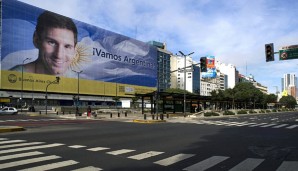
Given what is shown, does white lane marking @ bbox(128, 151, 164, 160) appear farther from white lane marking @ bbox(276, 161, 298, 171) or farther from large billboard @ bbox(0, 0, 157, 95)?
large billboard @ bbox(0, 0, 157, 95)

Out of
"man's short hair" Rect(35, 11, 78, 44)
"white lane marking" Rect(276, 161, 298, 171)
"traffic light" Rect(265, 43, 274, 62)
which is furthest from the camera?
"man's short hair" Rect(35, 11, 78, 44)

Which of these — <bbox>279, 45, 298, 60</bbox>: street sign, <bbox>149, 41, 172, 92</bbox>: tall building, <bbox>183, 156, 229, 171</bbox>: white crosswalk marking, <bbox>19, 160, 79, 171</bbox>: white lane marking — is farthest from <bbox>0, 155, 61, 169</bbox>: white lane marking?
<bbox>149, 41, 172, 92</bbox>: tall building

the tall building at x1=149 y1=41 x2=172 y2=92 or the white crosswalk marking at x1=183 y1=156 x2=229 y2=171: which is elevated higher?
the tall building at x1=149 y1=41 x2=172 y2=92

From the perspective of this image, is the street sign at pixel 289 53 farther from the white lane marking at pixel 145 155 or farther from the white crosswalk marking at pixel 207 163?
the white lane marking at pixel 145 155

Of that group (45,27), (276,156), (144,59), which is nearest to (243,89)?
(144,59)

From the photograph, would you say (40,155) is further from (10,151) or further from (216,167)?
(216,167)

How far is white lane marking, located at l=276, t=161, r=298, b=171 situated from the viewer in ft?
30.7

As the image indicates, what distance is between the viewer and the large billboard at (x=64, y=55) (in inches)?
4011

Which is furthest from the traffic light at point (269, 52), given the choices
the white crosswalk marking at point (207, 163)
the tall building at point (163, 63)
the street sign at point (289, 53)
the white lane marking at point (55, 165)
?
the tall building at point (163, 63)

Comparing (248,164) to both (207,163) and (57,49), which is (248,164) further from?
(57,49)

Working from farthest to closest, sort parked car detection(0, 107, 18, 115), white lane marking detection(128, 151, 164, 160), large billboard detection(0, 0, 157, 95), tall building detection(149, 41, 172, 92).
Result: tall building detection(149, 41, 172, 92) → large billboard detection(0, 0, 157, 95) → parked car detection(0, 107, 18, 115) → white lane marking detection(128, 151, 164, 160)

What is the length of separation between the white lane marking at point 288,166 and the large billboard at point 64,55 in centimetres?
8127

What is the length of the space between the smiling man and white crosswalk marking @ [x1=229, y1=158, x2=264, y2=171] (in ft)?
335

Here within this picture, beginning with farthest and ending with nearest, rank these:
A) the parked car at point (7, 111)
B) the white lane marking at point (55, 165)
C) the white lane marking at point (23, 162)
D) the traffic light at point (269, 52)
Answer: the parked car at point (7, 111) → the traffic light at point (269, 52) → the white lane marking at point (23, 162) → the white lane marking at point (55, 165)
